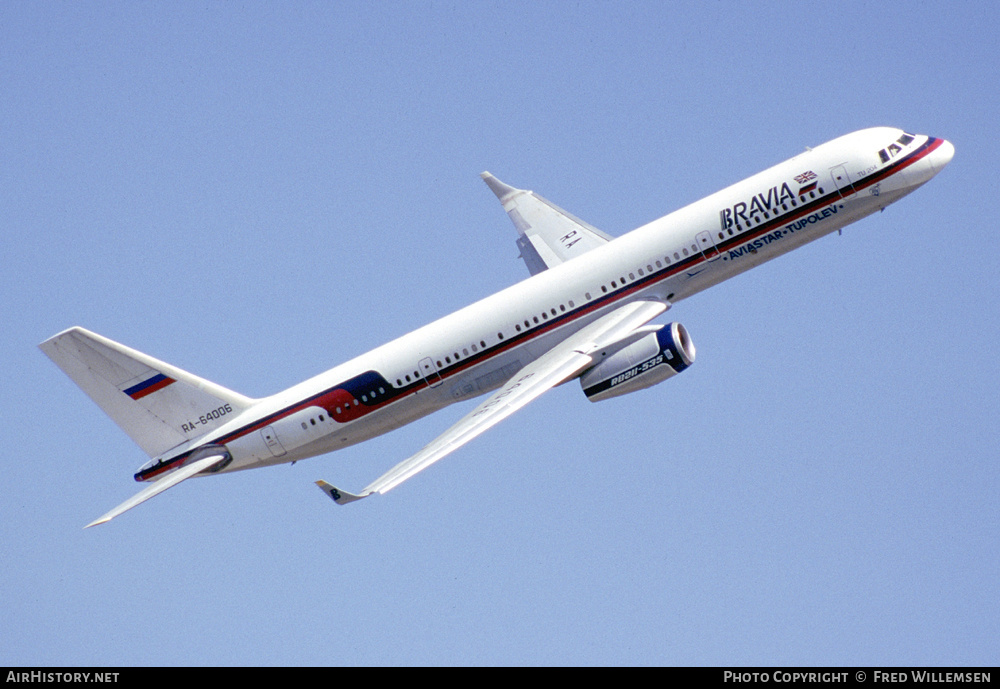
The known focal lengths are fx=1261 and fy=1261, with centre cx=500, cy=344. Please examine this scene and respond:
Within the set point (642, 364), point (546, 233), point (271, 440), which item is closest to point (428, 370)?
point (271, 440)

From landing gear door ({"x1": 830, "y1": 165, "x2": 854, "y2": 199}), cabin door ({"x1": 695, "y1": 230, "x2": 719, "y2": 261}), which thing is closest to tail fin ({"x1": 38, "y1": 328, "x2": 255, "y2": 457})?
cabin door ({"x1": 695, "y1": 230, "x2": 719, "y2": 261})

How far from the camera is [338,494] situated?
2048 inches

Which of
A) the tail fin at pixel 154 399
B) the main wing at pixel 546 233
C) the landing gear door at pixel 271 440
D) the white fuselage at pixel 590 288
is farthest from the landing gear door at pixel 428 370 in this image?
the main wing at pixel 546 233

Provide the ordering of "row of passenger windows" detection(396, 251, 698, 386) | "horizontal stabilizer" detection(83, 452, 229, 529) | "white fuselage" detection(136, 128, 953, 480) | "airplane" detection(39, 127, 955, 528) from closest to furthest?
1. "horizontal stabilizer" detection(83, 452, 229, 529)
2. "airplane" detection(39, 127, 955, 528)
3. "white fuselage" detection(136, 128, 953, 480)
4. "row of passenger windows" detection(396, 251, 698, 386)

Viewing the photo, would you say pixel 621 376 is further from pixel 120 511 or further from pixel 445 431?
pixel 120 511

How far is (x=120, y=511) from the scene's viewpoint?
5919 cm

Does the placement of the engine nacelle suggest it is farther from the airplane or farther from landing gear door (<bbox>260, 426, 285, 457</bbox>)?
landing gear door (<bbox>260, 426, 285, 457</bbox>)

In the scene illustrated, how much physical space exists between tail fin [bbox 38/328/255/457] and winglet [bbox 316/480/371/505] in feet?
49.8

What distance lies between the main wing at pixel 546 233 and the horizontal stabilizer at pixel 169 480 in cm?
2151

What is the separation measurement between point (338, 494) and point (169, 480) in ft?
50.1

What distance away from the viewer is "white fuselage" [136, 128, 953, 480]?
62.2 metres

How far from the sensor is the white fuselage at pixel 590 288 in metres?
62.2

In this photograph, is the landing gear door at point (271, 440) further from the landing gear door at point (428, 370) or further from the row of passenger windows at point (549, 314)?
the landing gear door at point (428, 370)
